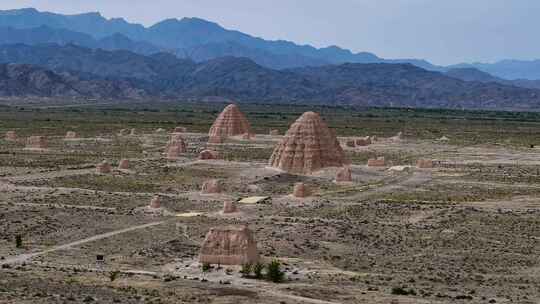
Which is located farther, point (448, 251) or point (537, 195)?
point (537, 195)

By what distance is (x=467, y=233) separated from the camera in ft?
138

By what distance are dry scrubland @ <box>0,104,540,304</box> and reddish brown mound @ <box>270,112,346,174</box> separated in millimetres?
1589

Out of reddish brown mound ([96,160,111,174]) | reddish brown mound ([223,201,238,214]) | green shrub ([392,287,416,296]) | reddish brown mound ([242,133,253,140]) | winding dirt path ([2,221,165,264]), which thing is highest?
reddish brown mound ([242,133,253,140])

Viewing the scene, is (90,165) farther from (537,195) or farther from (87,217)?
(537,195)

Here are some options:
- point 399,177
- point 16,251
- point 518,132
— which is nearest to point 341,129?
point 518,132

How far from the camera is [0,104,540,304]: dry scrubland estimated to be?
2831cm

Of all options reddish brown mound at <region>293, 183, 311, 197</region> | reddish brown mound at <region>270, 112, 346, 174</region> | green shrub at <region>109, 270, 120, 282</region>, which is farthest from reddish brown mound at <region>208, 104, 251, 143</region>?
green shrub at <region>109, 270, 120, 282</region>

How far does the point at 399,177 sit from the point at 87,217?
28587 mm

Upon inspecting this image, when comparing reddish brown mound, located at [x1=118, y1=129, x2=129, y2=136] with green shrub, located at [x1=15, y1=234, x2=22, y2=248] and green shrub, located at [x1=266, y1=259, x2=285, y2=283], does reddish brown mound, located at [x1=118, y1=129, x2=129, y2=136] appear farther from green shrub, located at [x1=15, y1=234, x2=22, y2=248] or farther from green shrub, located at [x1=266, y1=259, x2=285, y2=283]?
green shrub, located at [x1=266, y1=259, x2=285, y2=283]

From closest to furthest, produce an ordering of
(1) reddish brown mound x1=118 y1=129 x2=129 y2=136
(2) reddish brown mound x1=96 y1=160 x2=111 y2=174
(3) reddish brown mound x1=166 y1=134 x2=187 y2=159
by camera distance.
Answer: (2) reddish brown mound x1=96 y1=160 x2=111 y2=174
(3) reddish brown mound x1=166 y1=134 x2=187 y2=159
(1) reddish brown mound x1=118 y1=129 x2=129 y2=136

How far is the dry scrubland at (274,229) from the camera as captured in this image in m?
28.3

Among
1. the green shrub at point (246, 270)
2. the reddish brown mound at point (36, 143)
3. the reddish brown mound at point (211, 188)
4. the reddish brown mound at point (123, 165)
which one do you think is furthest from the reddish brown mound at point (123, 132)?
the green shrub at point (246, 270)

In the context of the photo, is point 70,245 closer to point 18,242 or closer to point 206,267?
point 18,242

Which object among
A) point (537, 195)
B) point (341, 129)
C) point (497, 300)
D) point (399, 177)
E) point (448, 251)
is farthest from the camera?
point (341, 129)
